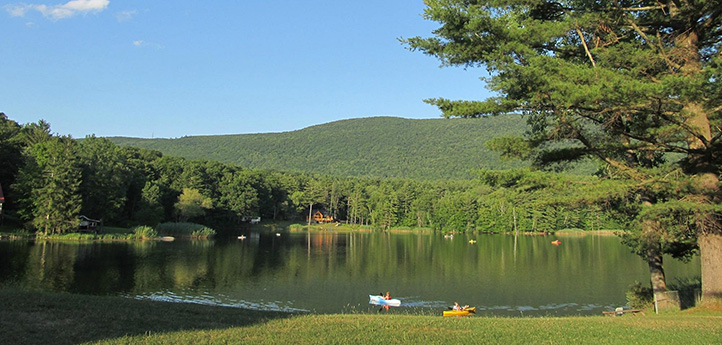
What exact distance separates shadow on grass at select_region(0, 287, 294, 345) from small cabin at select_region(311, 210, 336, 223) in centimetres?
9322

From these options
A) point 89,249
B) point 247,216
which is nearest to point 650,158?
point 89,249

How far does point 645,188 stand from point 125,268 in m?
27.8

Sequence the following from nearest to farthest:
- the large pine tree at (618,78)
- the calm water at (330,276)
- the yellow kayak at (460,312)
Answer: the large pine tree at (618,78) < the yellow kayak at (460,312) < the calm water at (330,276)

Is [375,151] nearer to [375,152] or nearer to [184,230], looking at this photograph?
[375,152]

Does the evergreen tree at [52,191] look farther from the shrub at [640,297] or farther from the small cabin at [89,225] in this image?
the shrub at [640,297]

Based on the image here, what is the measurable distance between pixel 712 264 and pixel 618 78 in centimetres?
528

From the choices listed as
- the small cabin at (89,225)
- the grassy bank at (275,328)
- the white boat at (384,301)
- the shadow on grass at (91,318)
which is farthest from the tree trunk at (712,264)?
the small cabin at (89,225)

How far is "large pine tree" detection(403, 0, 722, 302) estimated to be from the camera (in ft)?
31.9

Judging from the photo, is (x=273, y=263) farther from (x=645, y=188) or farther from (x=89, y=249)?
(x=645, y=188)

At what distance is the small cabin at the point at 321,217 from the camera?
103988 millimetres

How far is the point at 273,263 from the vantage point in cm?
3556

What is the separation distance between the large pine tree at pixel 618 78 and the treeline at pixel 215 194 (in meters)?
1.35

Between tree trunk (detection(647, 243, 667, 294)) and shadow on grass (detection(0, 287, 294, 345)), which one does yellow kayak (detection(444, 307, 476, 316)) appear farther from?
shadow on grass (detection(0, 287, 294, 345))

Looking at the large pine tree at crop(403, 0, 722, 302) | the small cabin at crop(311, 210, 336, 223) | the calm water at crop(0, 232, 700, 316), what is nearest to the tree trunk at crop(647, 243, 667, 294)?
the large pine tree at crop(403, 0, 722, 302)
